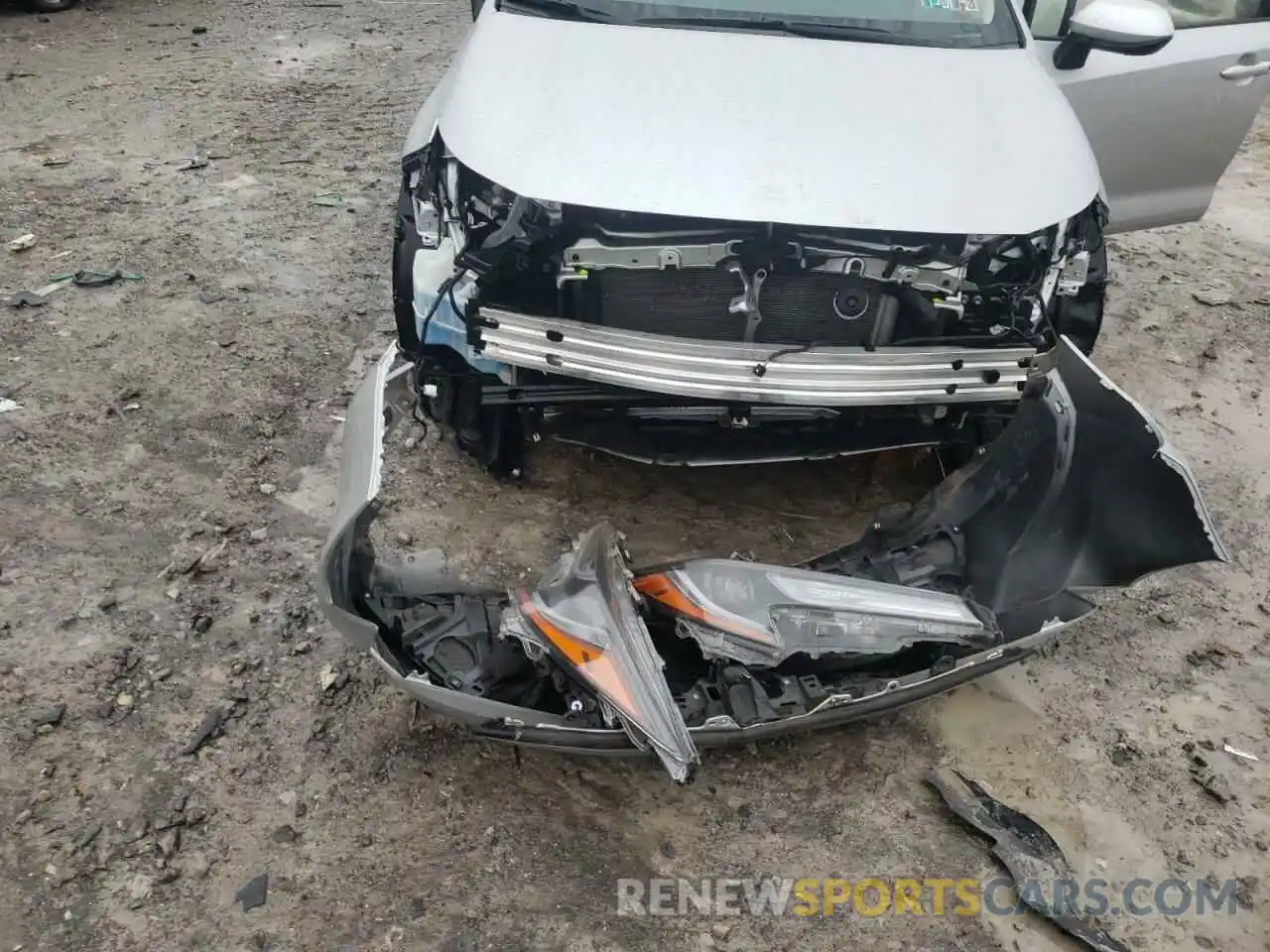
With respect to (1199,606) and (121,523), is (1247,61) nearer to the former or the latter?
(1199,606)

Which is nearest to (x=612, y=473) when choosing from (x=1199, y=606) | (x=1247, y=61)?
(x=1199, y=606)

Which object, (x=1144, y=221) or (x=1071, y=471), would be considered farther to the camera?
(x=1144, y=221)

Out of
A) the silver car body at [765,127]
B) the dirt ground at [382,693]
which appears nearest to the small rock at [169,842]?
the dirt ground at [382,693]

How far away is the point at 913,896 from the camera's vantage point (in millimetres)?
2457

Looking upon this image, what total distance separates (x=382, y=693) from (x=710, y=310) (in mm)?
1499

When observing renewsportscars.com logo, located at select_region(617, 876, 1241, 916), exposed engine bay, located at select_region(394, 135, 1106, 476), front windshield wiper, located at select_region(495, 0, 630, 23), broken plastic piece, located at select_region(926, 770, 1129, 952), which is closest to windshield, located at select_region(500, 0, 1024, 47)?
front windshield wiper, located at select_region(495, 0, 630, 23)

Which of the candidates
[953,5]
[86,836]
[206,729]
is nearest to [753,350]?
[953,5]

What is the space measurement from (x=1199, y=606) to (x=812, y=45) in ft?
7.78

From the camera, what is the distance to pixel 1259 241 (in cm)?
616

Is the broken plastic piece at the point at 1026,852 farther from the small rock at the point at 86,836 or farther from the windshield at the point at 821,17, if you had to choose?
the windshield at the point at 821,17

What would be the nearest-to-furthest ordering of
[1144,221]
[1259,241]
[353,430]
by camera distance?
[353,430] < [1144,221] < [1259,241]

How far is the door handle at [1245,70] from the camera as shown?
4055mm

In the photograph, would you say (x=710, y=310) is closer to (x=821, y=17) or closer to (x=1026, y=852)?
(x=821, y=17)

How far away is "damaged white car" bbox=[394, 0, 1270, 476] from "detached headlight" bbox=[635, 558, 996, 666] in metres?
0.51
